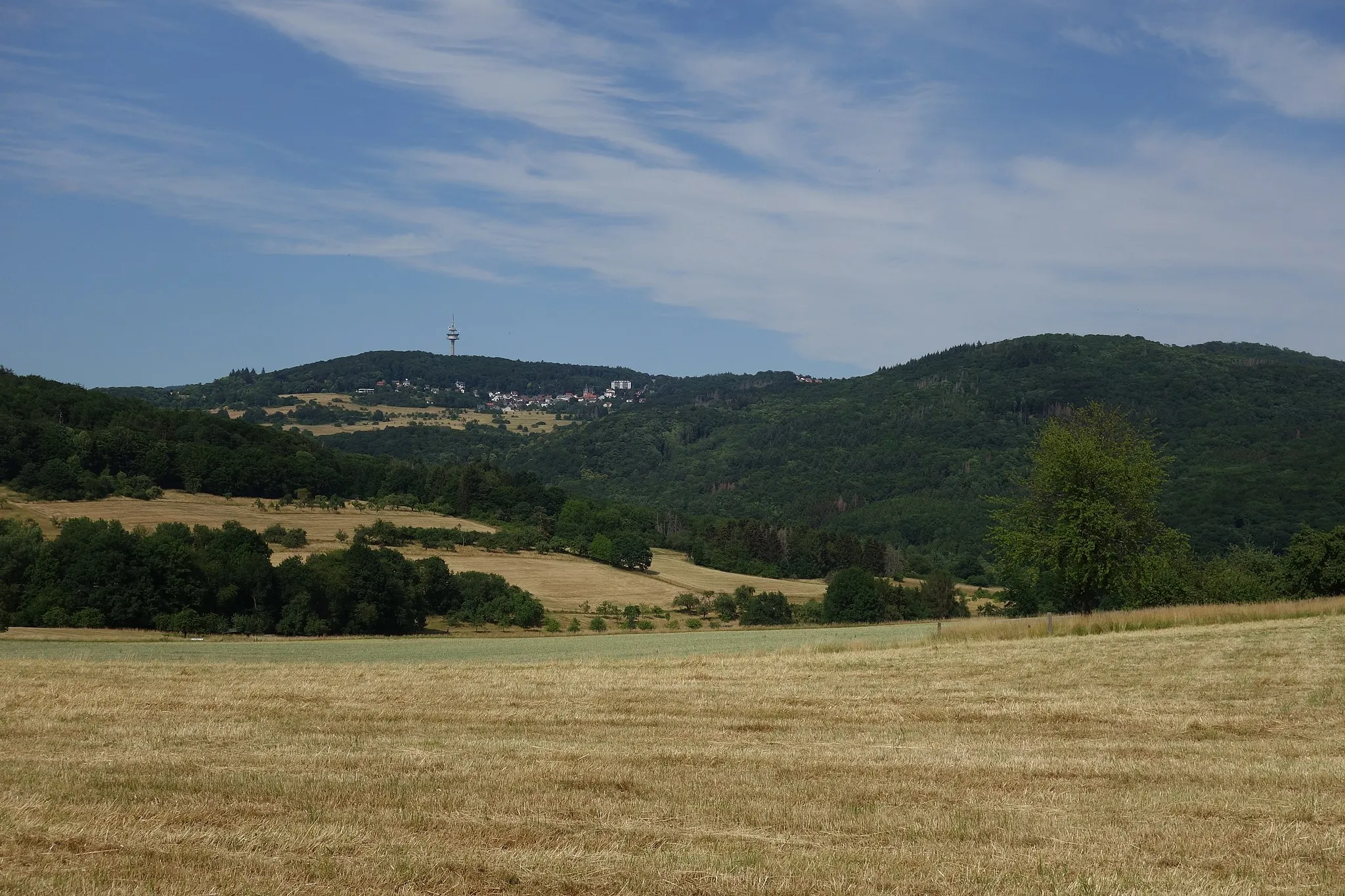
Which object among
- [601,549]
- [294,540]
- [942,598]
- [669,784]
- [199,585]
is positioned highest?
[294,540]

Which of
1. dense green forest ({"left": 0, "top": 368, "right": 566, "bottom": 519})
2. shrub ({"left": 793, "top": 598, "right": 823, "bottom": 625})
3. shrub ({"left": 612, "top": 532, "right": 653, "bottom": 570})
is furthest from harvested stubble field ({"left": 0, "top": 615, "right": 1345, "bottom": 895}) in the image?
shrub ({"left": 612, "top": 532, "right": 653, "bottom": 570})

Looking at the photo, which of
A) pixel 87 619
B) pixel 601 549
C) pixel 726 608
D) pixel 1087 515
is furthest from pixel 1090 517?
pixel 601 549

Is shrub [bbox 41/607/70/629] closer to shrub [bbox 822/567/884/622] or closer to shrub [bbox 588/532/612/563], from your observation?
shrub [bbox 822/567/884/622]

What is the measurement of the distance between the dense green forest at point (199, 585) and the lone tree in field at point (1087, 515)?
115ft

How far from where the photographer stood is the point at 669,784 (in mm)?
12781

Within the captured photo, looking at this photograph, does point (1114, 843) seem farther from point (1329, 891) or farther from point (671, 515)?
point (671, 515)

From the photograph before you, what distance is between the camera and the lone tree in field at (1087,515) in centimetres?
4716

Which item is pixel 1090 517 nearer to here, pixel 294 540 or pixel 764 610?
pixel 764 610

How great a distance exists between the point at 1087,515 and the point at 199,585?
Answer: 140ft

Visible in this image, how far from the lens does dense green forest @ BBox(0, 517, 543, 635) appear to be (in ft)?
172

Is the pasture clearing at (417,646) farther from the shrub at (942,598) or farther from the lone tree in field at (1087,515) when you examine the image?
the shrub at (942,598)

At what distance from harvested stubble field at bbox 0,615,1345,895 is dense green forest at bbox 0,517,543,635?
95.2 feet

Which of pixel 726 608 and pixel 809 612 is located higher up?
pixel 726 608

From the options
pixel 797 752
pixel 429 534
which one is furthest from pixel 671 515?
pixel 797 752
